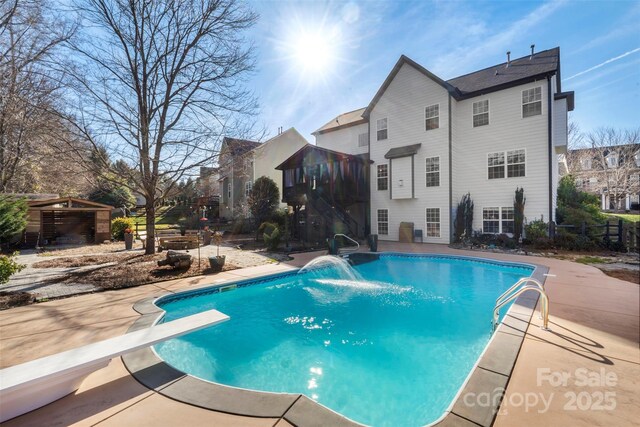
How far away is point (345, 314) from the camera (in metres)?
5.76

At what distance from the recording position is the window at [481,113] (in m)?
13.9

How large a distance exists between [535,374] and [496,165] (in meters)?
13.3

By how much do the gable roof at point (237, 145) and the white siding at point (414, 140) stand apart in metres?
8.70

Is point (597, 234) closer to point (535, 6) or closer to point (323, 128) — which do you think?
point (535, 6)

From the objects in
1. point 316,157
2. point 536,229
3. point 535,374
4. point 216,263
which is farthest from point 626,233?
point 316,157

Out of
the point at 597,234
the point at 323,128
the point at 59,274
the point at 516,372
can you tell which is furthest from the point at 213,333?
the point at 323,128

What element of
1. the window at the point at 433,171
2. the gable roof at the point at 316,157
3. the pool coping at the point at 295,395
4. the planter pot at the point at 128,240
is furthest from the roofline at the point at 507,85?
the planter pot at the point at 128,240

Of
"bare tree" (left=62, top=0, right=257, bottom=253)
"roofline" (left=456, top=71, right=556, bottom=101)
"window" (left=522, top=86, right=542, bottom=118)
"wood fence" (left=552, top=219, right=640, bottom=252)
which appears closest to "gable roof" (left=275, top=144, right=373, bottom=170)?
"bare tree" (left=62, top=0, right=257, bottom=253)

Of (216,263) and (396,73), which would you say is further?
(396,73)

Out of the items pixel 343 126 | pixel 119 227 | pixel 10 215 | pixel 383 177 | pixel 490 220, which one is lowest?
pixel 119 227

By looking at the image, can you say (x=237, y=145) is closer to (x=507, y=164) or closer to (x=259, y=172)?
(x=507, y=164)

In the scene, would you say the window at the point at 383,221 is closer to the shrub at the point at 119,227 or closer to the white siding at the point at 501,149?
the white siding at the point at 501,149

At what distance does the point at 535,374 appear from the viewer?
271 centimetres

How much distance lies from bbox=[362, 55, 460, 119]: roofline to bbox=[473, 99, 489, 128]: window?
110 cm
